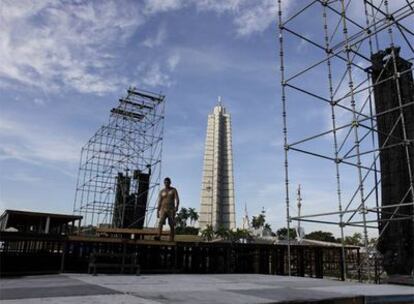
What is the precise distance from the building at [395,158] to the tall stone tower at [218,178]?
99882 mm

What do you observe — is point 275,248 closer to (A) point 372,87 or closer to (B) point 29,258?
(A) point 372,87

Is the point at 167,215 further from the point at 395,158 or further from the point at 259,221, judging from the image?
the point at 259,221

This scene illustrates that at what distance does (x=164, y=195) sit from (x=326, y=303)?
670 cm

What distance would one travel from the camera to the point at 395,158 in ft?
40.6

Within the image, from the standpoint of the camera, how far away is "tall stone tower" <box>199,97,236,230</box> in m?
116

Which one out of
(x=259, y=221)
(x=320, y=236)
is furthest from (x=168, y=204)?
(x=259, y=221)

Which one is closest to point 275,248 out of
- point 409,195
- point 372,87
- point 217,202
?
point 409,195

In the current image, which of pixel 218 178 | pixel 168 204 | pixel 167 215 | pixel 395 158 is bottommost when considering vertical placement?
pixel 167 215

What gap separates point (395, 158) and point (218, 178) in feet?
346

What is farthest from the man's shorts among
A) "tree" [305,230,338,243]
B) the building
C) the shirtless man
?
"tree" [305,230,338,243]

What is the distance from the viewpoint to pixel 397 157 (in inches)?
485

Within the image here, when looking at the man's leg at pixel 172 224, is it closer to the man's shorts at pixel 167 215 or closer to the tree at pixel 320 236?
the man's shorts at pixel 167 215

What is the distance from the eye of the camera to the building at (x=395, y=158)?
11.4m

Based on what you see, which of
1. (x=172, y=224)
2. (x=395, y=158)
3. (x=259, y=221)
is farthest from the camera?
(x=259, y=221)
